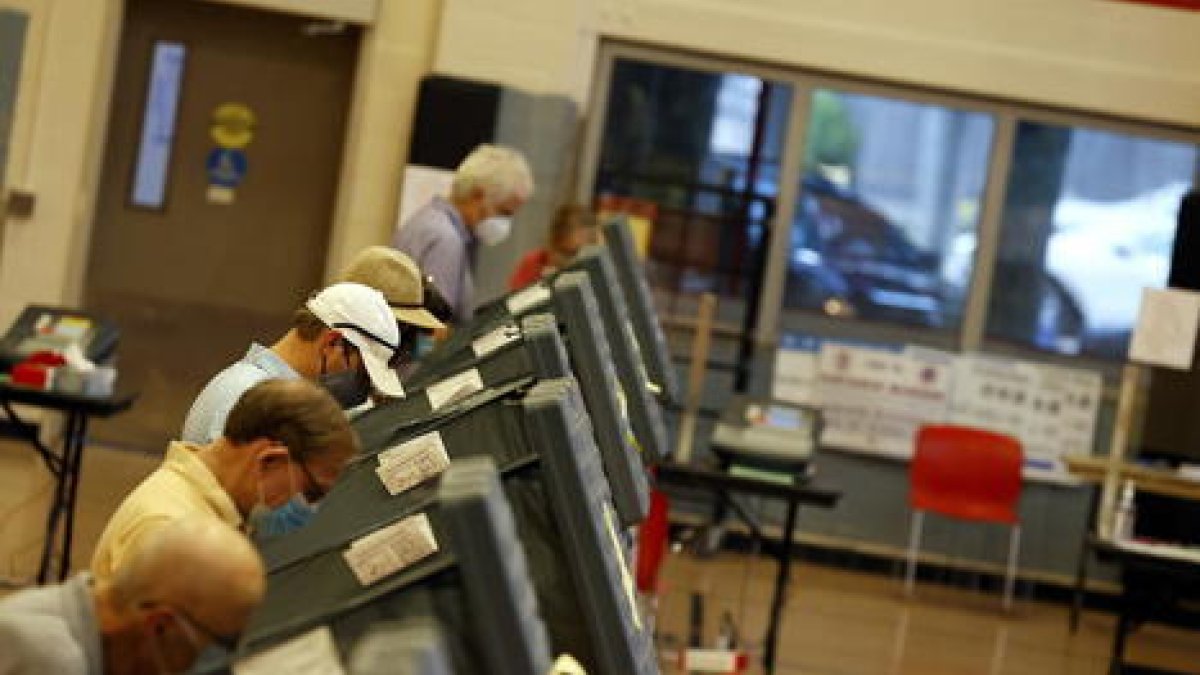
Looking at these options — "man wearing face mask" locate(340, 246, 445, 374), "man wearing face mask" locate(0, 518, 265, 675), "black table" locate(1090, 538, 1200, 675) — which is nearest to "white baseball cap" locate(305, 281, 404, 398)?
"man wearing face mask" locate(340, 246, 445, 374)

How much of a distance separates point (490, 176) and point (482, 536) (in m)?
5.29

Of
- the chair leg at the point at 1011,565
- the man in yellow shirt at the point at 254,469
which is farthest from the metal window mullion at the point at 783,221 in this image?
the man in yellow shirt at the point at 254,469

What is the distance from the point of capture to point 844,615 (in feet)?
34.6

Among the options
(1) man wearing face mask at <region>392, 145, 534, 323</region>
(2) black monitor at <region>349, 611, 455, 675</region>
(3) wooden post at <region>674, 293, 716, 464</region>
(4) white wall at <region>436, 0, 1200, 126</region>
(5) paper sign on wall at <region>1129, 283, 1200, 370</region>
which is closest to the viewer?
(2) black monitor at <region>349, 611, 455, 675</region>

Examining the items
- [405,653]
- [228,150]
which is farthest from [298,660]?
[228,150]

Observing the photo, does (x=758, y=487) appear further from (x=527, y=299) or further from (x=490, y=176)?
(x=527, y=299)

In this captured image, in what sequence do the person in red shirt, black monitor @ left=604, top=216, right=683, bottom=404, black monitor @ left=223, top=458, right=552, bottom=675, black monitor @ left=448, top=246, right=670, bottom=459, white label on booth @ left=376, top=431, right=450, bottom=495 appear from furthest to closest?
the person in red shirt → black monitor @ left=604, top=216, right=683, bottom=404 → black monitor @ left=448, top=246, right=670, bottom=459 → white label on booth @ left=376, top=431, right=450, bottom=495 → black monitor @ left=223, top=458, right=552, bottom=675

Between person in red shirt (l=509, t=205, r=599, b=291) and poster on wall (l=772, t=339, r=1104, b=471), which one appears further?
poster on wall (l=772, t=339, r=1104, b=471)

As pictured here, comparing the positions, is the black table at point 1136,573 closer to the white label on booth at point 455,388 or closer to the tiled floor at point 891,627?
the tiled floor at point 891,627

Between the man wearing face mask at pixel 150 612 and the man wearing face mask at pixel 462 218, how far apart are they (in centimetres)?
471

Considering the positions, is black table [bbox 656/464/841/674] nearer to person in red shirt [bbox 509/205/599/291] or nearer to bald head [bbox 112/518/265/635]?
person in red shirt [bbox 509/205/599/291]

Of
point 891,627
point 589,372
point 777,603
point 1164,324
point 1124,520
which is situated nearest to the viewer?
point 589,372

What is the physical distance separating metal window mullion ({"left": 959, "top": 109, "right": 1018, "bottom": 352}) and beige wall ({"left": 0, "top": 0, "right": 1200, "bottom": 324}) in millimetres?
445

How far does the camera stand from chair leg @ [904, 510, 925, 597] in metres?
11.8
